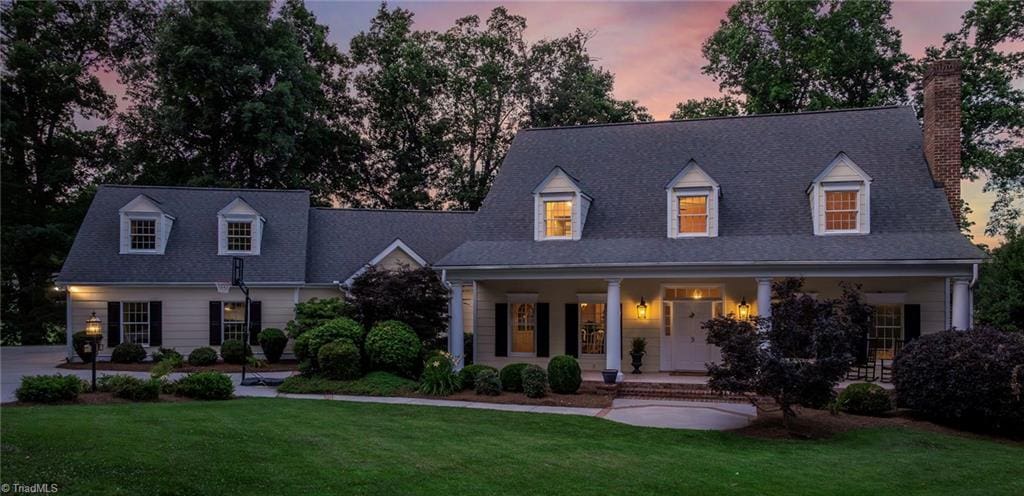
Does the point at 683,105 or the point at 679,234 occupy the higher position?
the point at 683,105

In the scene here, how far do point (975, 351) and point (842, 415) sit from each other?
2836mm

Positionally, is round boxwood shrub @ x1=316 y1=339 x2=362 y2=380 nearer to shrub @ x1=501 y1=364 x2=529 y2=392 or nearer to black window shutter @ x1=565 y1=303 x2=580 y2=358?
shrub @ x1=501 y1=364 x2=529 y2=392

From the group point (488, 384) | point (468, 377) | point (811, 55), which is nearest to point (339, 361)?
point (468, 377)

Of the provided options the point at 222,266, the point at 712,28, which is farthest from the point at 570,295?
the point at 712,28

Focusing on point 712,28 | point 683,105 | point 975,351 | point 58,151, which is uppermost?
point 712,28

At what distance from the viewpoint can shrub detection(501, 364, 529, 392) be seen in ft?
54.7

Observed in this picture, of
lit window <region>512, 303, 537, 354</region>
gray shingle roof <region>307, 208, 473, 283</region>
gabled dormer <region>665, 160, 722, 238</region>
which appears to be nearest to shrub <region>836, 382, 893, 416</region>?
gabled dormer <region>665, 160, 722, 238</region>

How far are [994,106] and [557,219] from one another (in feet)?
63.7

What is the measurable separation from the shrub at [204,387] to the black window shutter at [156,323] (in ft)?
30.2

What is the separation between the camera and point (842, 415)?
1421 centimetres

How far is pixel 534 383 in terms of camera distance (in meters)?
15.9

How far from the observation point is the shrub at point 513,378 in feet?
54.7

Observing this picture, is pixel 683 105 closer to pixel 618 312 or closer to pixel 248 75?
pixel 618 312

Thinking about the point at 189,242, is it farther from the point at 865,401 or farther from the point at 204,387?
the point at 865,401
